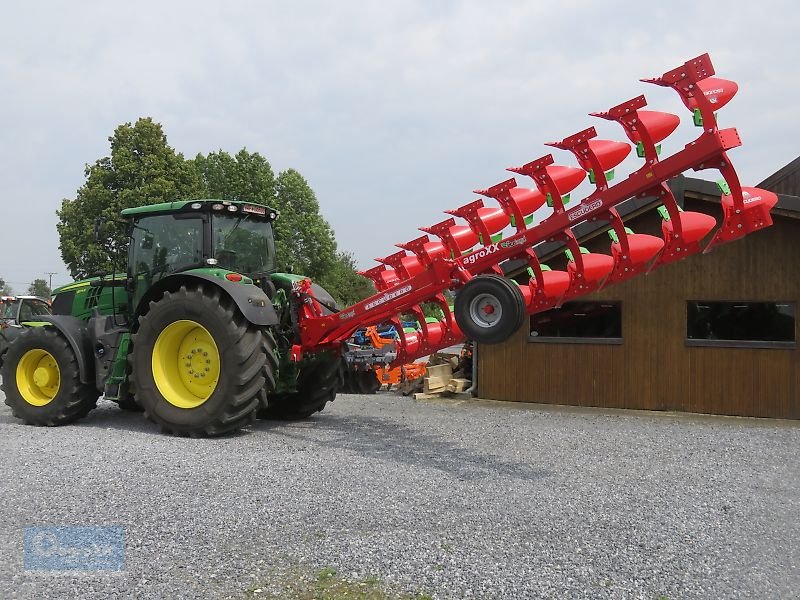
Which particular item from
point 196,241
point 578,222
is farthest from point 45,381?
point 578,222

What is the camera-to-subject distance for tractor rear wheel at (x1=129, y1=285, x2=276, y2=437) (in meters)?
6.97

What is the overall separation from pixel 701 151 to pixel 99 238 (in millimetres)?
5968

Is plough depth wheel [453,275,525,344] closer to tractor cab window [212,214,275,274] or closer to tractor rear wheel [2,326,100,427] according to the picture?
tractor cab window [212,214,275,274]

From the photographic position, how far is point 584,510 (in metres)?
4.71

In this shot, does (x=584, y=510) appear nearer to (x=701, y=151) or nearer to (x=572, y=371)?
(x=701, y=151)

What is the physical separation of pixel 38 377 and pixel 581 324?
773 cm

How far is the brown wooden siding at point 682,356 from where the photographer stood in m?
10.0

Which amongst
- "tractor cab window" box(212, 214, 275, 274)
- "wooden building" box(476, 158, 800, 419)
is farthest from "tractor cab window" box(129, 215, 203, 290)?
"wooden building" box(476, 158, 800, 419)

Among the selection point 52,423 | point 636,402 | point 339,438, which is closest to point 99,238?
point 52,423

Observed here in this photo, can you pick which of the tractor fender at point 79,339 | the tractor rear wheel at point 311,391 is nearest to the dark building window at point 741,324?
the tractor rear wheel at point 311,391

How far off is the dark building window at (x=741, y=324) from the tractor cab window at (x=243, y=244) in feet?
20.8

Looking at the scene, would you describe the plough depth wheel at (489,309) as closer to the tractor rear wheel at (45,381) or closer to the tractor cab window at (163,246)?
the tractor cab window at (163,246)

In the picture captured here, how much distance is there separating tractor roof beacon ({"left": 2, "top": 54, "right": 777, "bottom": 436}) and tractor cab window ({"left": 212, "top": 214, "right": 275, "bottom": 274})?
0.02 meters

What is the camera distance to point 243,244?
8.09 m
